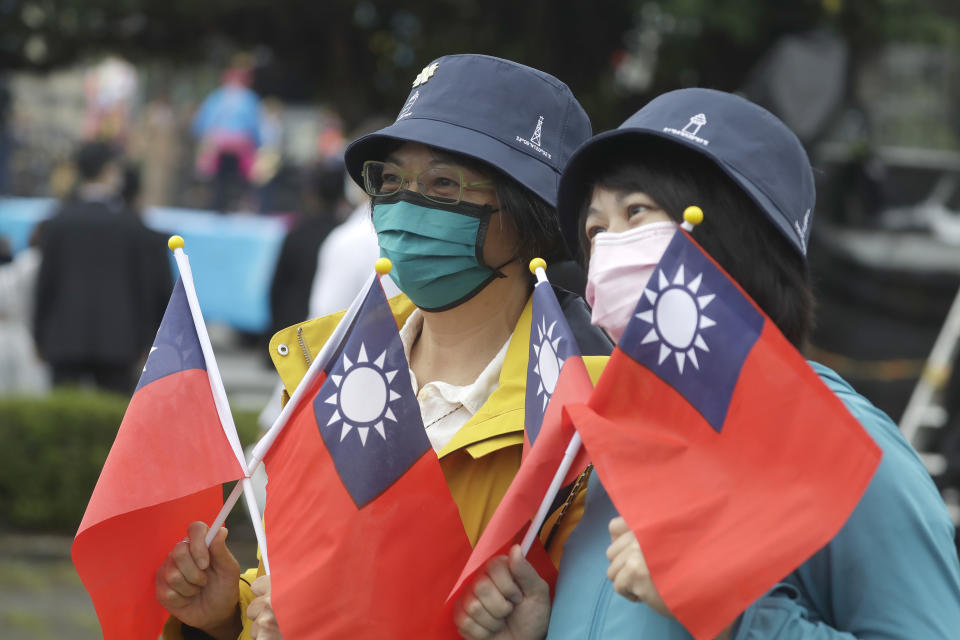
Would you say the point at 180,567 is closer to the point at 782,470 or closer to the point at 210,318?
the point at 782,470

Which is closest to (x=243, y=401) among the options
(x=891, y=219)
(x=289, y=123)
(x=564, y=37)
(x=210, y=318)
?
(x=210, y=318)

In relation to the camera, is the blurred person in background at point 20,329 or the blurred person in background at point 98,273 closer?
the blurred person in background at point 98,273

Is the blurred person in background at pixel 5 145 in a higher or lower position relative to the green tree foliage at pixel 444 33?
lower

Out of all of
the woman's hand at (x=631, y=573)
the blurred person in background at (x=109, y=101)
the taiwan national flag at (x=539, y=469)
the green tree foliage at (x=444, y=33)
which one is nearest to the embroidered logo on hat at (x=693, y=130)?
the taiwan national flag at (x=539, y=469)

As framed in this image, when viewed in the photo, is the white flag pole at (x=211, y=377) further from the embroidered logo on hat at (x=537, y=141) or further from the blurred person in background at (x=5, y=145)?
the blurred person in background at (x=5, y=145)

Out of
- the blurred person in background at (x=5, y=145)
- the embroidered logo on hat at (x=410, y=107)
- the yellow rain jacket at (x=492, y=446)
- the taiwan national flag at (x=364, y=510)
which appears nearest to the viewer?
the taiwan national flag at (x=364, y=510)

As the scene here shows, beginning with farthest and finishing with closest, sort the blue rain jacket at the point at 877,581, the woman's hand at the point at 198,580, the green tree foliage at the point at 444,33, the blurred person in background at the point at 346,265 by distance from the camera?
A: the green tree foliage at the point at 444,33
the blurred person in background at the point at 346,265
the woman's hand at the point at 198,580
the blue rain jacket at the point at 877,581

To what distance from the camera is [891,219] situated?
9.80 metres

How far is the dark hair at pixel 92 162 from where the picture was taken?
24.9ft

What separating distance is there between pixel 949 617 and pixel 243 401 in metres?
9.07

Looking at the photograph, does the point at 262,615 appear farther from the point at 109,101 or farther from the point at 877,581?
the point at 109,101

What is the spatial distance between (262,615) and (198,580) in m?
0.22

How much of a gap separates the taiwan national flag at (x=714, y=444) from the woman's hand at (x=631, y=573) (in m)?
0.02

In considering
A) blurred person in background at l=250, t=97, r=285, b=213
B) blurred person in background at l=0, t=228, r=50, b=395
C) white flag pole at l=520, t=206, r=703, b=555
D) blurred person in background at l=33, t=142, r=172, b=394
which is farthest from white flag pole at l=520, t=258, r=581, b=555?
blurred person in background at l=250, t=97, r=285, b=213
